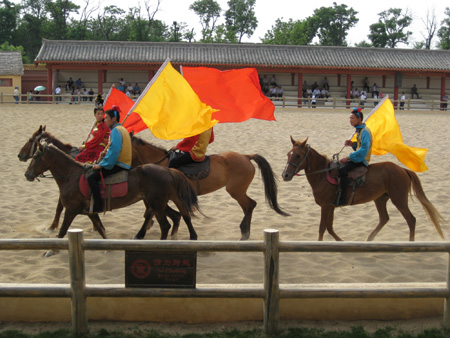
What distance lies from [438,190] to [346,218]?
295cm

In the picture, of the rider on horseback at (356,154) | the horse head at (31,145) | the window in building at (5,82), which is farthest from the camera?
the window in building at (5,82)

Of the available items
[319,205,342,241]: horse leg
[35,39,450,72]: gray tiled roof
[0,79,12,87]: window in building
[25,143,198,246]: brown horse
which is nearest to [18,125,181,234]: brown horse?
[25,143,198,246]: brown horse

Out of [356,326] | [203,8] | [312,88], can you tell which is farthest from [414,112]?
[203,8]

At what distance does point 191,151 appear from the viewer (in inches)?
305

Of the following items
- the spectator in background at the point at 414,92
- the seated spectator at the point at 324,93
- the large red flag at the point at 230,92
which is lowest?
the large red flag at the point at 230,92

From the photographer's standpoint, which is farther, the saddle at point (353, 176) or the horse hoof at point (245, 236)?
the horse hoof at point (245, 236)

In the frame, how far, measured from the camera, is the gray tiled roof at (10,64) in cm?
3519

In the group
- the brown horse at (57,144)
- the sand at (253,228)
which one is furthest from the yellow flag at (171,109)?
the sand at (253,228)

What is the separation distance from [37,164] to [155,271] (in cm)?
329

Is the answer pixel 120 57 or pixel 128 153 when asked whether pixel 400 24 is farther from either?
pixel 128 153

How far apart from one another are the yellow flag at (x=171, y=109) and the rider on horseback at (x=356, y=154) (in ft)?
6.52

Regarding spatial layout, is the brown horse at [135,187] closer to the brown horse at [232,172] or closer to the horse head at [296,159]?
the brown horse at [232,172]

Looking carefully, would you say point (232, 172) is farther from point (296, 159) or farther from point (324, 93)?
point (324, 93)

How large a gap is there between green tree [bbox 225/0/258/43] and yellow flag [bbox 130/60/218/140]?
185ft
